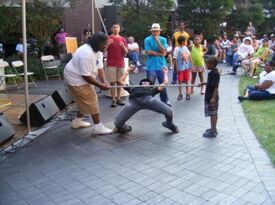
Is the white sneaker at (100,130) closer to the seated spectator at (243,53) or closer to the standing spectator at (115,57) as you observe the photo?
the standing spectator at (115,57)

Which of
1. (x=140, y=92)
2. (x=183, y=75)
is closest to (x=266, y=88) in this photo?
(x=183, y=75)

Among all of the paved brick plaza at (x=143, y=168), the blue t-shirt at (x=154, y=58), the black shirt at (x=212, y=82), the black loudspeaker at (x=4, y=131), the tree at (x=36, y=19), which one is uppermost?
the tree at (x=36, y=19)

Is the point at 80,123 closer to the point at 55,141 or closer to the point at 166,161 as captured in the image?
the point at 55,141

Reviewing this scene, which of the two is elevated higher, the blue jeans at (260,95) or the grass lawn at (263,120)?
the blue jeans at (260,95)

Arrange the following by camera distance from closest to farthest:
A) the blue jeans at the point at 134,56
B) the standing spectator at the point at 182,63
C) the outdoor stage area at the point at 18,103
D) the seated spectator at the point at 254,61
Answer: the outdoor stage area at the point at 18,103 → the standing spectator at the point at 182,63 → the seated spectator at the point at 254,61 → the blue jeans at the point at 134,56

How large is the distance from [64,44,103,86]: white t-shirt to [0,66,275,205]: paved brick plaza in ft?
3.03

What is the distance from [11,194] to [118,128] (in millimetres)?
2620

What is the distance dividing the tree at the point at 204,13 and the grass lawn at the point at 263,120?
17.7 metres

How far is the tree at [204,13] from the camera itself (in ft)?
85.4

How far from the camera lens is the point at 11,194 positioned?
15.1ft

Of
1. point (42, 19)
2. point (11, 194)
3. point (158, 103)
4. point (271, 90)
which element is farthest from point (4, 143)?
point (42, 19)

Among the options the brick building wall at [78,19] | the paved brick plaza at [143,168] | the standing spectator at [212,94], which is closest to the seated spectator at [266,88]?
the paved brick plaza at [143,168]

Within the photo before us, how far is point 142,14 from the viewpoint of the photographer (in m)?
19.7

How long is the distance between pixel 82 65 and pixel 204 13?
21426 millimetres
